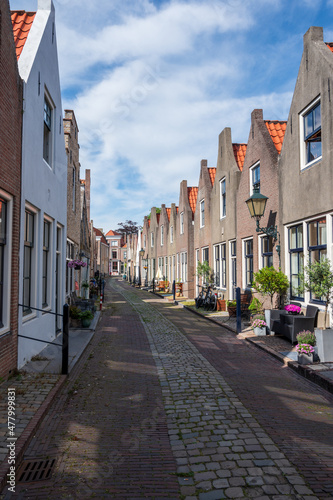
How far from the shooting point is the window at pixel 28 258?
7.38 meters

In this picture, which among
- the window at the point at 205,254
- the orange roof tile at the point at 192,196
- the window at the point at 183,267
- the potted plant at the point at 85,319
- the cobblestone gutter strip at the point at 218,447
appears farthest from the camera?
the orange roof tile at the point at 192,196

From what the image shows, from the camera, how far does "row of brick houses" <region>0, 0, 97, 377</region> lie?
237 inches

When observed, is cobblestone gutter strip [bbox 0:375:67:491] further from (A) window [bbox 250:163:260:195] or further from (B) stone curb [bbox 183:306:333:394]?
(A) window [bbox 250:163:260:195]

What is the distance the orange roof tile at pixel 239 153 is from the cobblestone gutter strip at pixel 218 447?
11.8 meters

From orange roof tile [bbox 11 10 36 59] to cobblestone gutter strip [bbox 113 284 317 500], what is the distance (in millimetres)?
7221

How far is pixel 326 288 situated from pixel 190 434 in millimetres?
4656

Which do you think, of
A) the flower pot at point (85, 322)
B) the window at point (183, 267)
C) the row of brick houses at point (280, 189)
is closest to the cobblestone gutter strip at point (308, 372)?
the row of brick houses at point (280, 189)

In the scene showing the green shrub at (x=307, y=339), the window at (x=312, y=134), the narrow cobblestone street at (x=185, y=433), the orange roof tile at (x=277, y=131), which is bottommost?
the narrow cobblestone street at (x=185, y=433)

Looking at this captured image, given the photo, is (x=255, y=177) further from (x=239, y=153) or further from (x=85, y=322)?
(x=85, y=322)

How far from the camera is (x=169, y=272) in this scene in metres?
32.0

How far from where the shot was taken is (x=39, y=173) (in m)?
8.01

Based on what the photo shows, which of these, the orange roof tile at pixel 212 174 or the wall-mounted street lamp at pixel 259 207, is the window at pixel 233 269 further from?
the orange roof tile at pixel 212 174

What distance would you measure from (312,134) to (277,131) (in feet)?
13.9

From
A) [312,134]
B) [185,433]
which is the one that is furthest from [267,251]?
[185,433]
